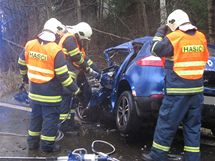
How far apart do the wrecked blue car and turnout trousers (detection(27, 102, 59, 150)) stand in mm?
1064

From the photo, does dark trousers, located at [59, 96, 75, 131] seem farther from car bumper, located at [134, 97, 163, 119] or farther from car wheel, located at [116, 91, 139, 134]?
car bumper, located at [134, 97, 163, 119]

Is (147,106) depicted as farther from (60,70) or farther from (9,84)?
(9,84)

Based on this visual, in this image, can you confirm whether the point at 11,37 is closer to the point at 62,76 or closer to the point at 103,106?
the point at 103,106

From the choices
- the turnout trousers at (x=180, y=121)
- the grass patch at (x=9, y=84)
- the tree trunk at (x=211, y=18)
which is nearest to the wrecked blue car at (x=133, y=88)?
the turnout trousers at (x=180, y=121)

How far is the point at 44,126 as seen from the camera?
264 inches

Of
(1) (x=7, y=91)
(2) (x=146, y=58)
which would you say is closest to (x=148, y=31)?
(1) (x=7, y=91)

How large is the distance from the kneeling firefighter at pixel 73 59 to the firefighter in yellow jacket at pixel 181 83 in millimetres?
1657

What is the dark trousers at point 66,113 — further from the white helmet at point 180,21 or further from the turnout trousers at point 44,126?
A: the white helmet at point 180,21

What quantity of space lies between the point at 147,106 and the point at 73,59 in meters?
1.53

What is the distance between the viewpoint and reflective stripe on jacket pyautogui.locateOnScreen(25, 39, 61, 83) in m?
6.54

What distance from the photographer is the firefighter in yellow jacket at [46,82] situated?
258 inches

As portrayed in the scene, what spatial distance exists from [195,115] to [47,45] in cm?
217

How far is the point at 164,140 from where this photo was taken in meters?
6.12

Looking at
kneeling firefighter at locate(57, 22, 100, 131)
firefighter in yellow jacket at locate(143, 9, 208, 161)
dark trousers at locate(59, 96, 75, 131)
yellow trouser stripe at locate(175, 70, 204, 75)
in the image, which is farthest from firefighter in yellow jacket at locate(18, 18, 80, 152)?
yellow trouser stripe at locate(175, 70, 204, 75)
